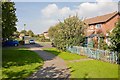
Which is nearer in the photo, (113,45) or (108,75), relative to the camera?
(108,75)

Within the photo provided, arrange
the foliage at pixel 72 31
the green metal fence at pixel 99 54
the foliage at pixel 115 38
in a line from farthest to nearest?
the foliage at pixel 72 31 → the green metal fence at pixel 99 54 → the foliage at pixel 115 38

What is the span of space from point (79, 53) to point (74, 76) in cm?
1309

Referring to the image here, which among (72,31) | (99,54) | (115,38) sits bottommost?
(99,54)

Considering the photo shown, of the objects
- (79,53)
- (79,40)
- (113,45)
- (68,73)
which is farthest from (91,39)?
(68,73)

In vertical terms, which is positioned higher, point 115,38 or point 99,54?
point 115,38

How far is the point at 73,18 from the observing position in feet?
95.5

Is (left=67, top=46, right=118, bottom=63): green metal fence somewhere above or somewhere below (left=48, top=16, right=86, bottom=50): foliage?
below

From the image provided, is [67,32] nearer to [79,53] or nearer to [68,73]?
[79,53]

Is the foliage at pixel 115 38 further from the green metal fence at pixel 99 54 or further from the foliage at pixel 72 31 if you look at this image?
the foliage at pixel 72 31

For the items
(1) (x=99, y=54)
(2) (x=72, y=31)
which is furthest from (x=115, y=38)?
(2) (x=72, y=31)

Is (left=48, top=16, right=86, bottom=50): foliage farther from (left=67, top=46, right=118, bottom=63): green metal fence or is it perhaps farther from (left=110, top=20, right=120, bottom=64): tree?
(left=110, top=20, right=120, bottom=64): tree

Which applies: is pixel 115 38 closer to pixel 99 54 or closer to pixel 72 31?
pixel 99 54

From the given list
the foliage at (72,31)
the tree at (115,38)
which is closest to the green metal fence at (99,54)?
the tree at (115,38)

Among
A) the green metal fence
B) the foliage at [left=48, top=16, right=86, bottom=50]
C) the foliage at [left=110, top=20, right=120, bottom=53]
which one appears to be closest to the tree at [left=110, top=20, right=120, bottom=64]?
the foliage at [left=110, top=20, right=120, bottom=53]
